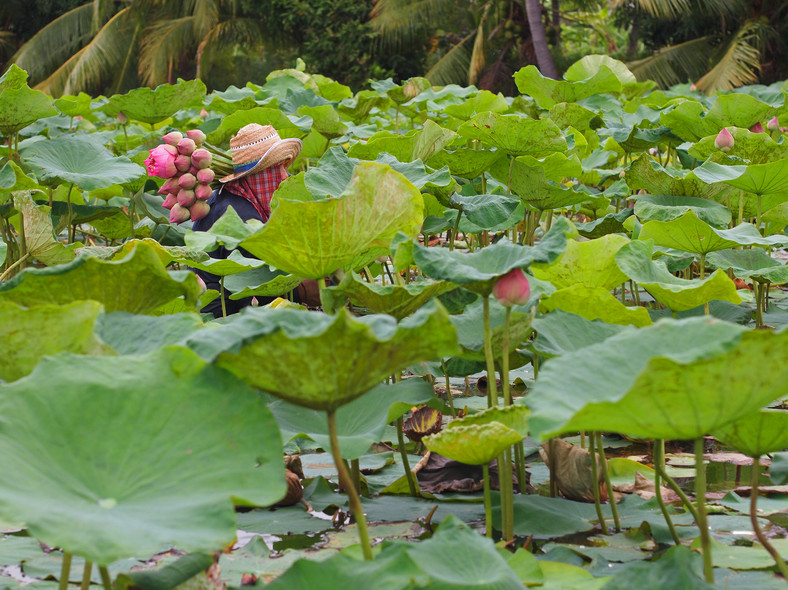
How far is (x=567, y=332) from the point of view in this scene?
3.39 feet

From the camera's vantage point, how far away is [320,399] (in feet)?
2.53

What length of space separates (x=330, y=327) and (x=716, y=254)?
4.04 feet

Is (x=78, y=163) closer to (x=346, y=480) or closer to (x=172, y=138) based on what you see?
(x=172, y=138)

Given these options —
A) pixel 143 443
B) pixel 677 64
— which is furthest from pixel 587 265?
pixel 677 64

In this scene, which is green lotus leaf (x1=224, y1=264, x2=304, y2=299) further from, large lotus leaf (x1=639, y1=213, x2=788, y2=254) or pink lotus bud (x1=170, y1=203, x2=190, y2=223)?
large lotus leaf (x1=639, y1=213, x2=788, y2=254)

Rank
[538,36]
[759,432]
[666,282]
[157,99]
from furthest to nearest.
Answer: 1. [538,36]
2. [157,99]
3. [666,282]
4. [759,432]

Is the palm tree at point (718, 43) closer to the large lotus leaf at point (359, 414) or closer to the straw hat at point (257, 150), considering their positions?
the straw hat at point (257, 150)

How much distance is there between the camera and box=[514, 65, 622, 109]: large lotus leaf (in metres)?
2.86

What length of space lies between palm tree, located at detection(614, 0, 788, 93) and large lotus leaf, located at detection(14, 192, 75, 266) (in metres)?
8.80

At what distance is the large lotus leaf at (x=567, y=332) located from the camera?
3.33ft

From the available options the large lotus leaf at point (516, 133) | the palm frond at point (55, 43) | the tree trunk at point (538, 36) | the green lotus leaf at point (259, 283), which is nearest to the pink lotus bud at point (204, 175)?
the green lotus leaf at point (259, 283)

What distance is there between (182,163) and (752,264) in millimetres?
1182

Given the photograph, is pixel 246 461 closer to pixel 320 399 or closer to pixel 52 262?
pixel 320 399

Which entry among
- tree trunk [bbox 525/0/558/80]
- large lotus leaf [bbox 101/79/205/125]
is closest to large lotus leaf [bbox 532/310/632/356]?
large lotus leaf [bbox 101/79/205/125]
